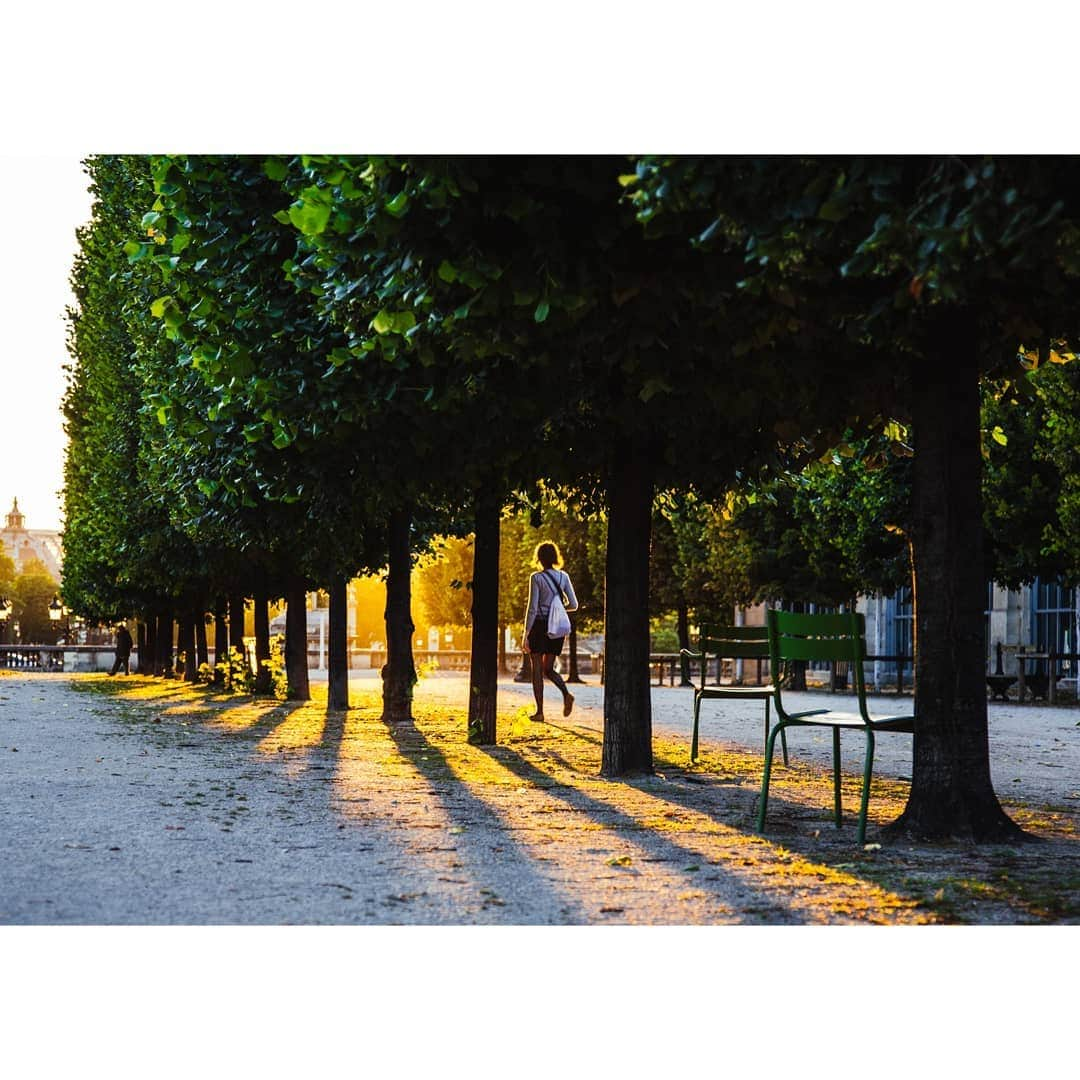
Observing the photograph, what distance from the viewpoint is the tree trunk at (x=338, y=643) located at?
20281 millimetres

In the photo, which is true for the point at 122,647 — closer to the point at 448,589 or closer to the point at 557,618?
the point at 448,589

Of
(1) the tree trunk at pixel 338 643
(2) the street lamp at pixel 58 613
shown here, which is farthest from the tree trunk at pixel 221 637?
(2) the street lamp at pixel 58 613

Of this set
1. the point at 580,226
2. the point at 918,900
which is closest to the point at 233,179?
the point at 580,226

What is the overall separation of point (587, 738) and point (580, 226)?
29.8 feet

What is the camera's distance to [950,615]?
25.3 feet

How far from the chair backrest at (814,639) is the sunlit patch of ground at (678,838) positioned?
957mm

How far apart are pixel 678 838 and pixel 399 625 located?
10255 millimetres

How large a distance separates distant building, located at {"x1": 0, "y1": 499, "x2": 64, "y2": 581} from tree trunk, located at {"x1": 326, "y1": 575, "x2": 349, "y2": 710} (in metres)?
155

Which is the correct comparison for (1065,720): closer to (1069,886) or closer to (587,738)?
(587,738)

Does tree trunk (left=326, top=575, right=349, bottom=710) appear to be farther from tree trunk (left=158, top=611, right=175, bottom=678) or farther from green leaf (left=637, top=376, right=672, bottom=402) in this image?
tree trunk (left=158, top=611, right=175, bottom=678)

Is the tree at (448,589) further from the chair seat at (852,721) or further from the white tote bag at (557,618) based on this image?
the chair seat at (852,721)

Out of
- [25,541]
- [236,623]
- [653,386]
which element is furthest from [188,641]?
[25,541]

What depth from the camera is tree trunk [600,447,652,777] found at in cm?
1102

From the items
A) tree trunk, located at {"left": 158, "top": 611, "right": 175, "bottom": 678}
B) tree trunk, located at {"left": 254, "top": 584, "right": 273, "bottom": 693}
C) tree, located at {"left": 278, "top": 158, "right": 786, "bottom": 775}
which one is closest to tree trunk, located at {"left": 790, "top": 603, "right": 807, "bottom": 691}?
tree trunk, located at {"left": 254, "top": 584, "right": 273, "bottom": 693}
